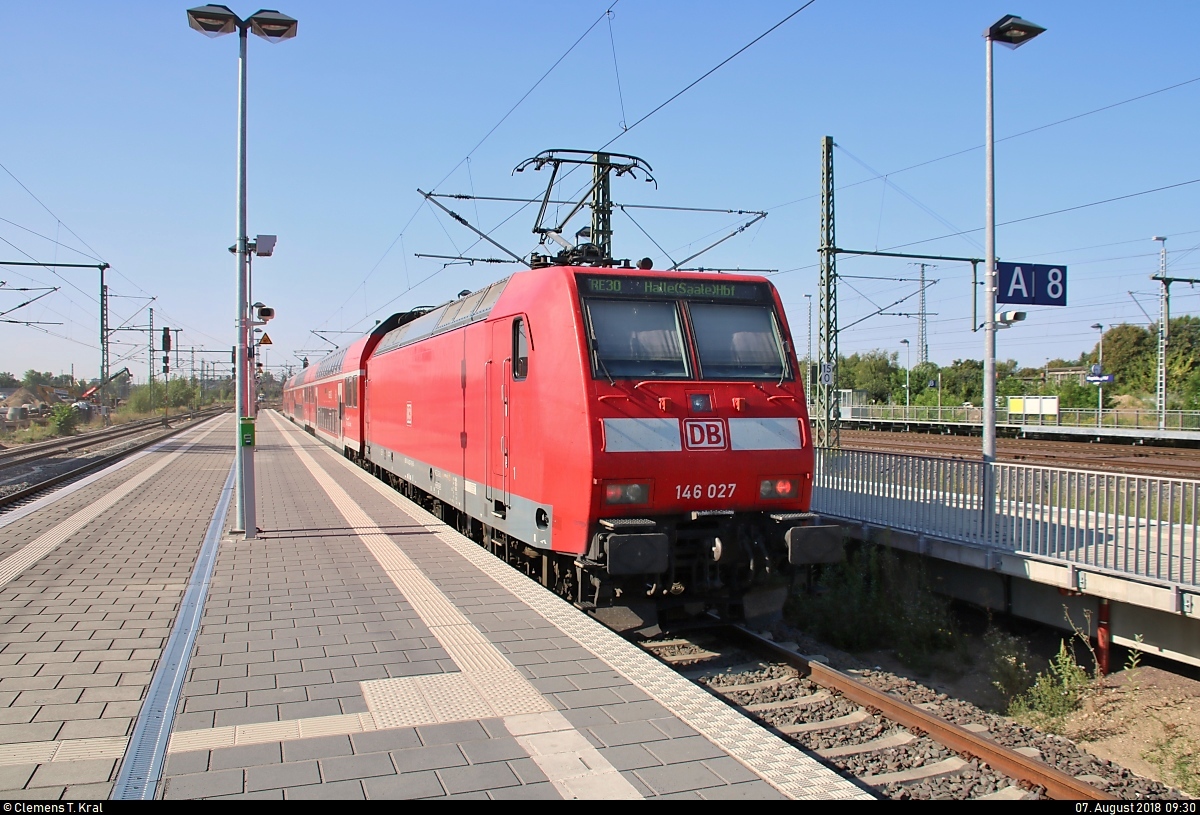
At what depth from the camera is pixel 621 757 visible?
4.39 metres

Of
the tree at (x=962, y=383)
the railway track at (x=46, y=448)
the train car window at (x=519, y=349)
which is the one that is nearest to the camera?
the train car window at (x=519, y=349)

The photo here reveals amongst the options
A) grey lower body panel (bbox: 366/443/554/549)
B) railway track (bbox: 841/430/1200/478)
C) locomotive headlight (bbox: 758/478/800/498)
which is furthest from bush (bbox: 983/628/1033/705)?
railway track (bbox: 841/430/1200/478)

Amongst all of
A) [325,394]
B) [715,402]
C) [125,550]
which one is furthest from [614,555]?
[325,394]

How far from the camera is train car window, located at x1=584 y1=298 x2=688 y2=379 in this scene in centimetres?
762

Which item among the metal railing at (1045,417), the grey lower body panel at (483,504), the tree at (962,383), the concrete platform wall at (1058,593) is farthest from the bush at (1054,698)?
the tree at (962,383)

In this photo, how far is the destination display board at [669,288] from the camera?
790 cm

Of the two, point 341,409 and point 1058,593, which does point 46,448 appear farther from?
point 1058,593

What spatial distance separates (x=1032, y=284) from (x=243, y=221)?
11.1m

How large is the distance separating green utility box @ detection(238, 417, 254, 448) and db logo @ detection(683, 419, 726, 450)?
671 centimetres

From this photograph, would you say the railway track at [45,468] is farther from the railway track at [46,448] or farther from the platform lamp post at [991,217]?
the platform lamp post at [991,217]

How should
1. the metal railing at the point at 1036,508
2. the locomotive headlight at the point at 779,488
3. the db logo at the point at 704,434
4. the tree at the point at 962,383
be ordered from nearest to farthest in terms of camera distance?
the db logo at the point at 704,434 → the locomotive headlight at the point at 779,488 → the metal railing at the point at 1036,508 → the tree at the point at 962,383

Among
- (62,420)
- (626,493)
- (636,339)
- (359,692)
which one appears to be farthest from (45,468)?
(359,692)

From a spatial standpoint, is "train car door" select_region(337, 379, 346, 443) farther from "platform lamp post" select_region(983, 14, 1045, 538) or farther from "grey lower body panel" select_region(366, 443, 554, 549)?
"platform lamp post" select_region(983, 14, 1045, 538)

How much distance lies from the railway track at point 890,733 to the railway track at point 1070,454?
33.4 ft
